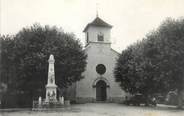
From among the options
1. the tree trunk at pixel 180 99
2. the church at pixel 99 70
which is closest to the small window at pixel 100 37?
the church at pixel 99 70

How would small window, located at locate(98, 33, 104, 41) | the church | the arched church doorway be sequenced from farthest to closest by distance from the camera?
1. small window, located at locate(98, 33, 104, 41)
2. the arched church doorway
3. the church

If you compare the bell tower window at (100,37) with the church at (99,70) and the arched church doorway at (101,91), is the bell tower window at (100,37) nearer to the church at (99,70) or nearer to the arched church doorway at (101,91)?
the church at (99,70)

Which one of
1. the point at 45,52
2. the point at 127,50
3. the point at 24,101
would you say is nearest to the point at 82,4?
the point at 45,52

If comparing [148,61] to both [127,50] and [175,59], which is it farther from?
[127,50]

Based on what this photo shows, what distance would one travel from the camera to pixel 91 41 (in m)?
31.3

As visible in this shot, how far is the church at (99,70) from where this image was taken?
29.6 m

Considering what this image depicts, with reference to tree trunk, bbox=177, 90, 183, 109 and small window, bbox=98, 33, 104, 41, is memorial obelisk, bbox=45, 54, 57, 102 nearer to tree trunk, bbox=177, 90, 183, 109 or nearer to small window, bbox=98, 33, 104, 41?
tree trunk, bbox=177, 90, 183, 109

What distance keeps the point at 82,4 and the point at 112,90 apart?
783 inches

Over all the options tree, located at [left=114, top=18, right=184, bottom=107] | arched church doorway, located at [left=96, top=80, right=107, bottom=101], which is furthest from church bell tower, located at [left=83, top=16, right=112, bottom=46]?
tree, located at [left=114, top=18, right=184, bottom=107]

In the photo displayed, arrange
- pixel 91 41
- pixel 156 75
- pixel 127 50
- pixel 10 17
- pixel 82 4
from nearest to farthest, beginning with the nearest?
1. pixel 10 17
2. pixel 82 4
3. pixel 156 75
4. pixel 127 50
5. pixel 91 41

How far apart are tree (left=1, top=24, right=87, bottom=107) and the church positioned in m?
4.56

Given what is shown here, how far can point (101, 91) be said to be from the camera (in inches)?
1192

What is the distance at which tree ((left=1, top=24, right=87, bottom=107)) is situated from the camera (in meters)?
22.7

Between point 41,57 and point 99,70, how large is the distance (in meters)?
9.89
